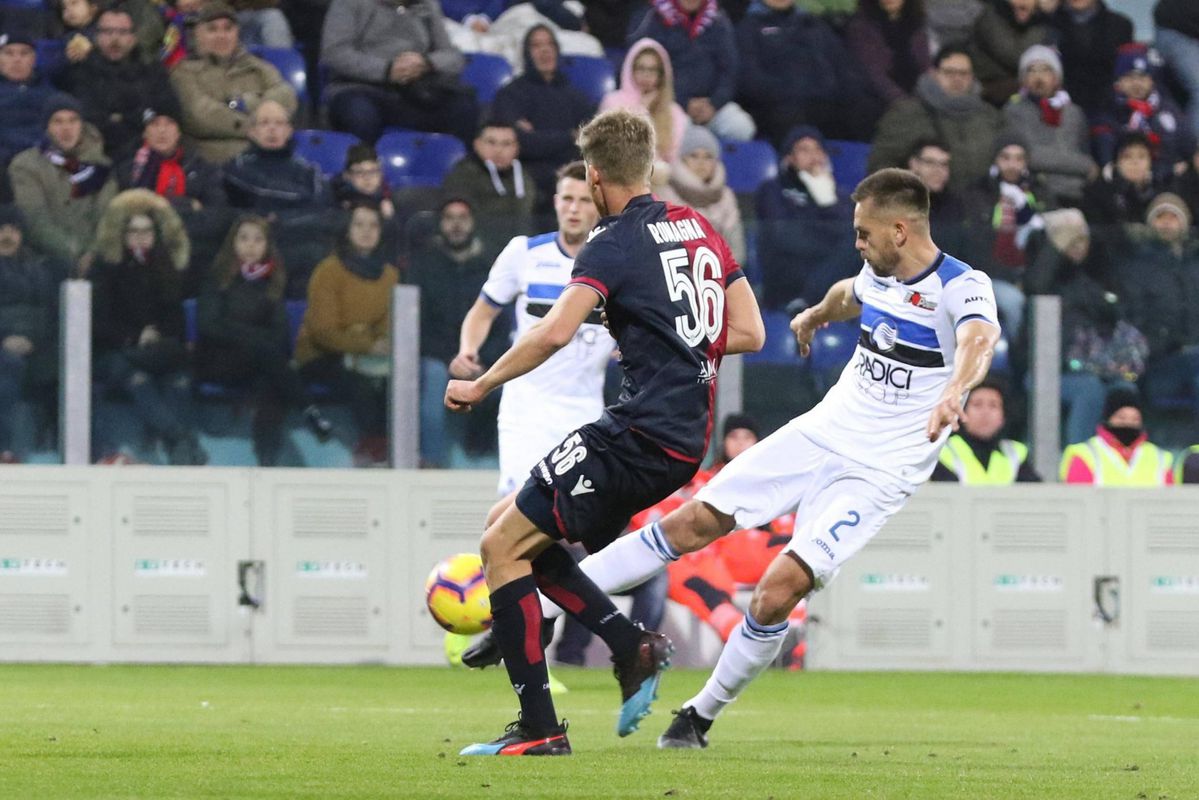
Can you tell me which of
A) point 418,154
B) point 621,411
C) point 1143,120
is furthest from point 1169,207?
point 621,411

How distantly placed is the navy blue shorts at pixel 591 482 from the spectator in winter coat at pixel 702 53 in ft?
35.6

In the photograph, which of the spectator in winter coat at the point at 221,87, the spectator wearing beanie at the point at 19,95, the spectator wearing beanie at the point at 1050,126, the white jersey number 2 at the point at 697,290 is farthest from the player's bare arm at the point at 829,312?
the spectator wearing beanie at the point at 1050,126

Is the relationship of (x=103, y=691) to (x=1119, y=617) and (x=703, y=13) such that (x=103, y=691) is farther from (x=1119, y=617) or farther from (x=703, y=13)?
(x=703, y=13)

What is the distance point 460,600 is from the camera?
9.04 m

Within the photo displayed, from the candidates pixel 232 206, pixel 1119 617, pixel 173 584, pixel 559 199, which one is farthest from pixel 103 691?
pixel 1119 617

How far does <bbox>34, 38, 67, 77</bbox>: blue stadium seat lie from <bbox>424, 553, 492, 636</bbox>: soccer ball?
27.6 ft

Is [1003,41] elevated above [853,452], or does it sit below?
above

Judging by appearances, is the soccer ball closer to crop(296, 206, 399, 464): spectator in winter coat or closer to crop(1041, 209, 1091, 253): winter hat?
crop(296, 206, 399, 464): spectator in winter coat

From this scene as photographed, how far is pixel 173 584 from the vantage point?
1322cm

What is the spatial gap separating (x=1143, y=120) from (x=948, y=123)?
2.24 metres

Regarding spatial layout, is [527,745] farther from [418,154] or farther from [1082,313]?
[418,154]

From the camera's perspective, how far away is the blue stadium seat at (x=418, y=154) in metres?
16.5

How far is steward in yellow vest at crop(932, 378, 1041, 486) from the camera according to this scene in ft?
45.2

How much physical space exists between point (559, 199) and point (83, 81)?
668 cm
